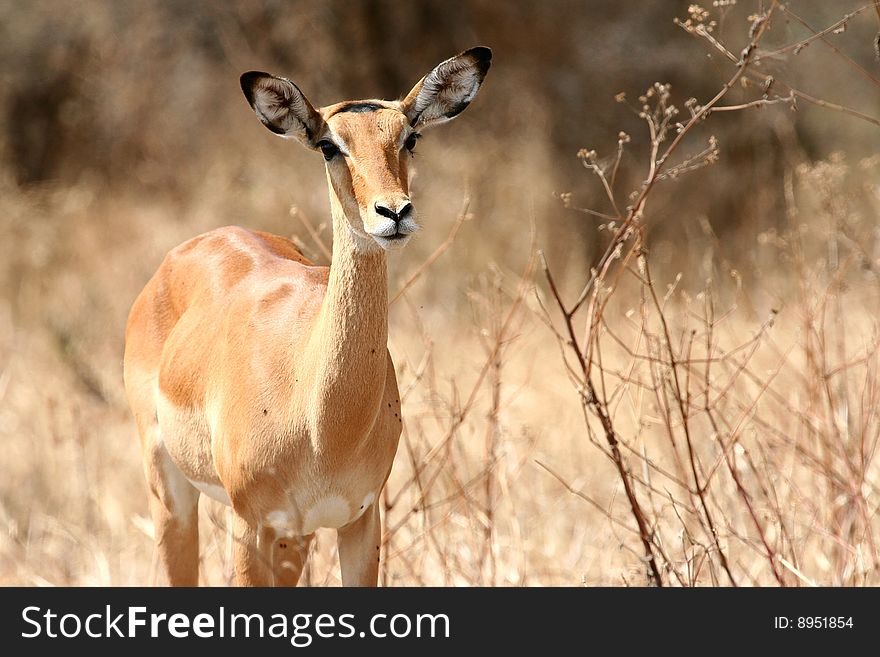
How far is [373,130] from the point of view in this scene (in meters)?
3.82

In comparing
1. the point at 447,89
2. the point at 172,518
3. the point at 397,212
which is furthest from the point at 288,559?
the point at 447,89

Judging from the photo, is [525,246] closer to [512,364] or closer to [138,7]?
[512,364]

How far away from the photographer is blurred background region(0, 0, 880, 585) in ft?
35.1

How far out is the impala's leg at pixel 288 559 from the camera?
14.0 ft

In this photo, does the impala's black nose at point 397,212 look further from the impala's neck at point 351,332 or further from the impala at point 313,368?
the impala's neck at point 351,332

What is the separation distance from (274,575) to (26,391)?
6301mm

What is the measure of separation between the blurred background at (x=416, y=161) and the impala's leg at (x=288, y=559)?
16.2 ft

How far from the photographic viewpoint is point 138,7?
13469 millimetres

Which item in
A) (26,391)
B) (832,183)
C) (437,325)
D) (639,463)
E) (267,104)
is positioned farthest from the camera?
(437,325)

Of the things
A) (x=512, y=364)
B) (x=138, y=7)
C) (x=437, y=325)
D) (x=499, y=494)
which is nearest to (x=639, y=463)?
(x=499, y=494)

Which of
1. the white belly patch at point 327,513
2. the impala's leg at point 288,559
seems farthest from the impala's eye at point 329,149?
the impala's leg at point 288,559

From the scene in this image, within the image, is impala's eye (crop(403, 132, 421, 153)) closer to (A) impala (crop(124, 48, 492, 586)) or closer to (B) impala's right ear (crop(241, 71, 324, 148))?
(A) impala (crop(124, 48, 492, 586))

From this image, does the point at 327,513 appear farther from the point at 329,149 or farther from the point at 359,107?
the point at 359,107

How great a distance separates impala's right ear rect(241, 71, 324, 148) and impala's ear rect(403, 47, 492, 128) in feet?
1.03
